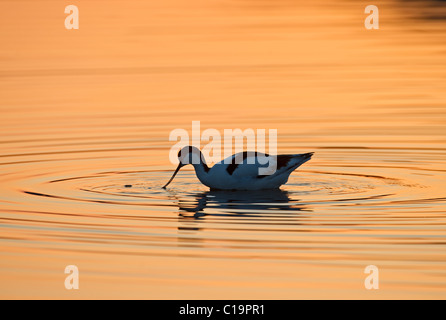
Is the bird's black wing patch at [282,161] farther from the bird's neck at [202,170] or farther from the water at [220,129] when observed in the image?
the bird's neck at [202,170]

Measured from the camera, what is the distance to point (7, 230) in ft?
45.8

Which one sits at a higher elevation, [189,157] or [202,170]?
[189,157]

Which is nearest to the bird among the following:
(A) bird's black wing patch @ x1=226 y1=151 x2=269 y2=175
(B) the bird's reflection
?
(A) bird's black wing patch @ x1=226 y1=151 x2=269 y2=175

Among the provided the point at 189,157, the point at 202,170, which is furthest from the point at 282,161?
the point at 189,157

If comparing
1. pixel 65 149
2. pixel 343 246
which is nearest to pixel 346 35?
pixel 65 149

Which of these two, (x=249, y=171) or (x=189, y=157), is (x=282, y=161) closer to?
(x=249, y=171)

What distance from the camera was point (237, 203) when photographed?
1581 centimetres

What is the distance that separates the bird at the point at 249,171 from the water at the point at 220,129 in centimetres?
22

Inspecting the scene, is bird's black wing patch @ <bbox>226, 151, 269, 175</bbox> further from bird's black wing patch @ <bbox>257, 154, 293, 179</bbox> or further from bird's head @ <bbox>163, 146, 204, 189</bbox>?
bird's head @ <bbox>163, 146, 204, 189</bbox>

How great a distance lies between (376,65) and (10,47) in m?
10.7

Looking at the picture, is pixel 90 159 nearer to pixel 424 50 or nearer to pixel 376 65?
pixel 376 65

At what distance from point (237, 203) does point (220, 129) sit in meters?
5.38

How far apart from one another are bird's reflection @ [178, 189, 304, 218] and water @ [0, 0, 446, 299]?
0.05 metres

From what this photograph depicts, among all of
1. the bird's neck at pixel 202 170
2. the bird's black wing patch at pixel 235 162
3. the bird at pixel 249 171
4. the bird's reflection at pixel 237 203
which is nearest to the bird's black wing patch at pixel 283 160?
the bird at pixel 249 171
